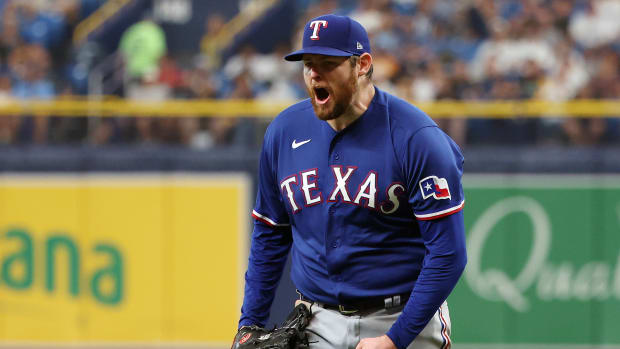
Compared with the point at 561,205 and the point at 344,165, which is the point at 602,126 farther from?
the point at 344,165

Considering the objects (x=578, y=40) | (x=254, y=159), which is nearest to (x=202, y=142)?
(x=254, y=159)

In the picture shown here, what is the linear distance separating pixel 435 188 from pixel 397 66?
20.4 feet

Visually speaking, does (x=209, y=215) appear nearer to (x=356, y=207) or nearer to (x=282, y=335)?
(x=282, y=335)

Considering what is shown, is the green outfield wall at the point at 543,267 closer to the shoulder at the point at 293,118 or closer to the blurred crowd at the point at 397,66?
the blurred crowd at the point at 397,66

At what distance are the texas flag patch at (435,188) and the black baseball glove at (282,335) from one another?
0.71m

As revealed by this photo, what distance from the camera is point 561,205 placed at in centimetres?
828

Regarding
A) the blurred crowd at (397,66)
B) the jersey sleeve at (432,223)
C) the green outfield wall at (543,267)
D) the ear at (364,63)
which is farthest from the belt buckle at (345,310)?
the green outfield wall at (543,267)

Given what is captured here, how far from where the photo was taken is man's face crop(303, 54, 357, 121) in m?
3.20

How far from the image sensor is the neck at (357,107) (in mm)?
3352

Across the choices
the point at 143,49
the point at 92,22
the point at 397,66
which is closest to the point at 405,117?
the point at 397,66

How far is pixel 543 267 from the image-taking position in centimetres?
822

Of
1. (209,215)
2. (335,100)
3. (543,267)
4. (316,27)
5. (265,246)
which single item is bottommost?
(543,267)

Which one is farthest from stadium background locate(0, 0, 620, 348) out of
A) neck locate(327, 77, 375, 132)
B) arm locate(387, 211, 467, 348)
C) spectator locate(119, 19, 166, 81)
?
arm locate(387, 211, 467, 348)

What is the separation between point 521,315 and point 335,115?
548 centimetres
